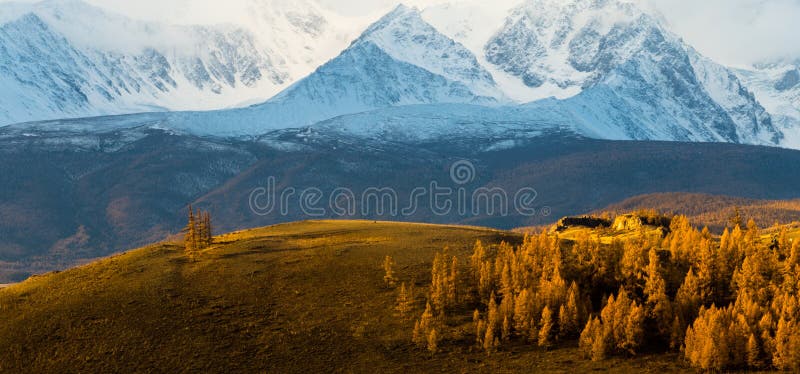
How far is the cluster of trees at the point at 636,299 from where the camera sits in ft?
443

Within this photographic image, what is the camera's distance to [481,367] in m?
135

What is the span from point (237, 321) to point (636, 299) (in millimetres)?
63867

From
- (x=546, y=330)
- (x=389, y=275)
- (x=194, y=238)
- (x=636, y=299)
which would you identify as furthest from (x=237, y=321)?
(x=636, y=299)

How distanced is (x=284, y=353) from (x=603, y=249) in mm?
64337

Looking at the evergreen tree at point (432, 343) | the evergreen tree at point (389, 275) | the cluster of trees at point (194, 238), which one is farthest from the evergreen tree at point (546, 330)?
the cluster of trees at point (194, 238)

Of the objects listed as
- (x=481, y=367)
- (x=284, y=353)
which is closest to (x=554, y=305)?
(x=481, y=367)

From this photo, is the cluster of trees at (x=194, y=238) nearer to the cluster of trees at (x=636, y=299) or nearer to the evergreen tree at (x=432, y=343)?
the cluster of trees at (x=636, y=299)

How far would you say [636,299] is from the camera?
156m

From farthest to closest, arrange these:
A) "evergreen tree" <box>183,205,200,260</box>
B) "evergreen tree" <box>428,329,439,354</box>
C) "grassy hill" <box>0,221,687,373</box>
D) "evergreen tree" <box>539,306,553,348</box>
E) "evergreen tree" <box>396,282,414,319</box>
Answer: "evergreen tree" <box>183,205,200,260</box>, "evergreen tree" <box>396,282,414,319</box>, "evergreen tree" <box>539,306,553,348</box>, "evergreen tree" <box>428,329,439,354</box>, "grassy hill" <box>0,221,687,373</box>

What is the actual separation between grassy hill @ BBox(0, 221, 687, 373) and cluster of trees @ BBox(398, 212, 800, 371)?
145 inches

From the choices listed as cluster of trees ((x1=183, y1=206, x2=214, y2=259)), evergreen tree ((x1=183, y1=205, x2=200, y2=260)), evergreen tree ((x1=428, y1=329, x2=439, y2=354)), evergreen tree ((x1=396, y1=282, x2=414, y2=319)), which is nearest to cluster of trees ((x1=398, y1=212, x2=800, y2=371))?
evergreen tree ((x1=428, y1=329, x2=439, y2=354))

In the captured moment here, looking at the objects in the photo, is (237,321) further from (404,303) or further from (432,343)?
(432,343)

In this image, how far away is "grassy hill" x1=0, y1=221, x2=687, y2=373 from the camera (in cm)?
13538

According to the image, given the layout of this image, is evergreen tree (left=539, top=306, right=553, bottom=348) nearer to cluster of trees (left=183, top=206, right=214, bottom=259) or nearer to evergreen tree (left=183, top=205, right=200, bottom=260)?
cluster of trees (left=183, top=206, right=214, bottom=259)
